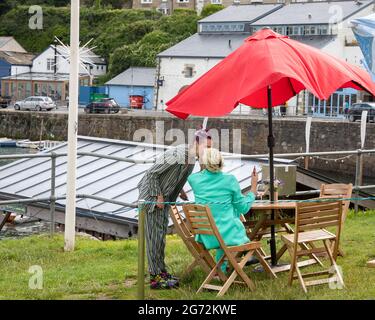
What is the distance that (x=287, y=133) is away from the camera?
51719 mm

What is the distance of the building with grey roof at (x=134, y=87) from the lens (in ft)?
236

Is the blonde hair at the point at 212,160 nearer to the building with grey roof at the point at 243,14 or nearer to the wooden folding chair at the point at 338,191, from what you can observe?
the wooden folding chair at the point at 338,191

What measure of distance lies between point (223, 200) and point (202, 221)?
0.90 feet

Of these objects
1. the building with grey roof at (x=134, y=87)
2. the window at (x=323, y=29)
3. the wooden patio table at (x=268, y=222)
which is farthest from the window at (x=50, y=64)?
the wooden patio table at (x=268, y=222)

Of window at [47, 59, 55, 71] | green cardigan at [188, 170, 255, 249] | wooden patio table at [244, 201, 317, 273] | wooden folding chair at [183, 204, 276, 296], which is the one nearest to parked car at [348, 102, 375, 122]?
wooden patio table at [244, 201, 317, 273]

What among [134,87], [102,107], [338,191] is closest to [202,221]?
[338,191]

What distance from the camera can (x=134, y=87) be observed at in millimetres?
73750

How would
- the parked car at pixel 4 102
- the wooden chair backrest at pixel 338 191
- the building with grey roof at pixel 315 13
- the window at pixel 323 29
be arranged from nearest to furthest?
the wooden chair backrest at pixel 338 191, the window at pixel 323 29, the building with grey roof at pixel 315 13, the parked car at pixel 4 102

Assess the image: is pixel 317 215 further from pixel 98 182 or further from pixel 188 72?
pixel 188 72

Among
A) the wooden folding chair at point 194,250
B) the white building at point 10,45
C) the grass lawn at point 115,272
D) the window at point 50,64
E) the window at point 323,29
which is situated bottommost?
the grass lawn at point 115,272

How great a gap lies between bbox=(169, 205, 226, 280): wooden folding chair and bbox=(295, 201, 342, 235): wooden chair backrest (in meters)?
0.82

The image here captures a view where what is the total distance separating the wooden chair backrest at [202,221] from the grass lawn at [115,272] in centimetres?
53

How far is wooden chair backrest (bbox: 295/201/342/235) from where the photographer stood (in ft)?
25.0
